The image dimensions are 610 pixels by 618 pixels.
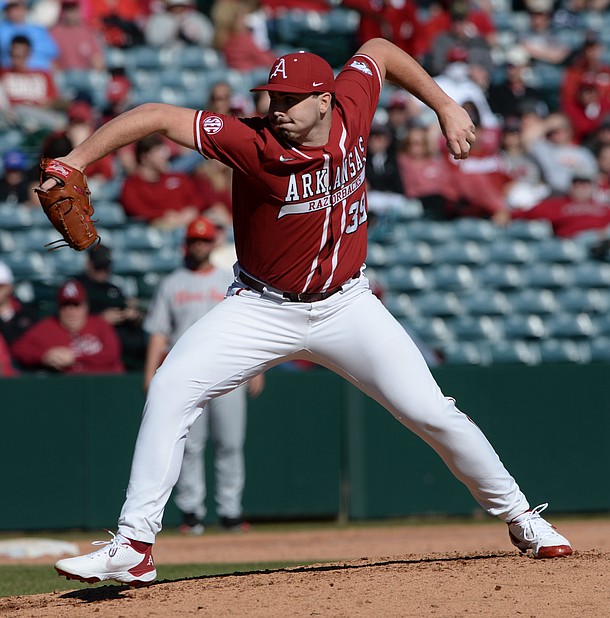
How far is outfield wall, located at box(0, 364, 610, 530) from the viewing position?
29.6ft

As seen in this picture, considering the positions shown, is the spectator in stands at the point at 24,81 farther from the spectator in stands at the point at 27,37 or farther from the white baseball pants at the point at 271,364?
the white baseball pants at the point at 271,364

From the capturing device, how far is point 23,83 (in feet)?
38.9

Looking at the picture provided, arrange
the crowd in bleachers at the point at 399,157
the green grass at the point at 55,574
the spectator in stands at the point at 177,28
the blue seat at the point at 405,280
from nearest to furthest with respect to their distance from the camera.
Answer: the green grass at the point at 55,574 < the crowd in bleachers at the point at 399,157 < the blue seat at the point at 405,280 < the spectator in stands at the point at 177,28

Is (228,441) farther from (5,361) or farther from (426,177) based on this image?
(426,177)

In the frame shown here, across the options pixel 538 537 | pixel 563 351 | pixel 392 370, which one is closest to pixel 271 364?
pixel 392 370

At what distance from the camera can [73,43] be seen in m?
12.4

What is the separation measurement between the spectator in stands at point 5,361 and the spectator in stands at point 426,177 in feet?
14.5

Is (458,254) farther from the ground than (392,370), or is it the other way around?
(458,254)

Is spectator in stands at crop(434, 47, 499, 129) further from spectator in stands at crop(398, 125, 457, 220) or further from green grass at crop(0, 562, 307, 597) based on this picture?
green grass at crop(0, 562, 307, 597)

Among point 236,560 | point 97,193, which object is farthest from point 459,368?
point 97,193

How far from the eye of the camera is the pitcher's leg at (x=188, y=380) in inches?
180

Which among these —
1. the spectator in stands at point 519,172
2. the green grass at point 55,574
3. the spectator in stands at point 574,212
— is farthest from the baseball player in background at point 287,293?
the spectator in stands at point 519,172

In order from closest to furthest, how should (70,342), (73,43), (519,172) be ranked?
(70,342) → (73,43) → (519,172)

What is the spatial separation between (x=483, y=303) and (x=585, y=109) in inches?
136
